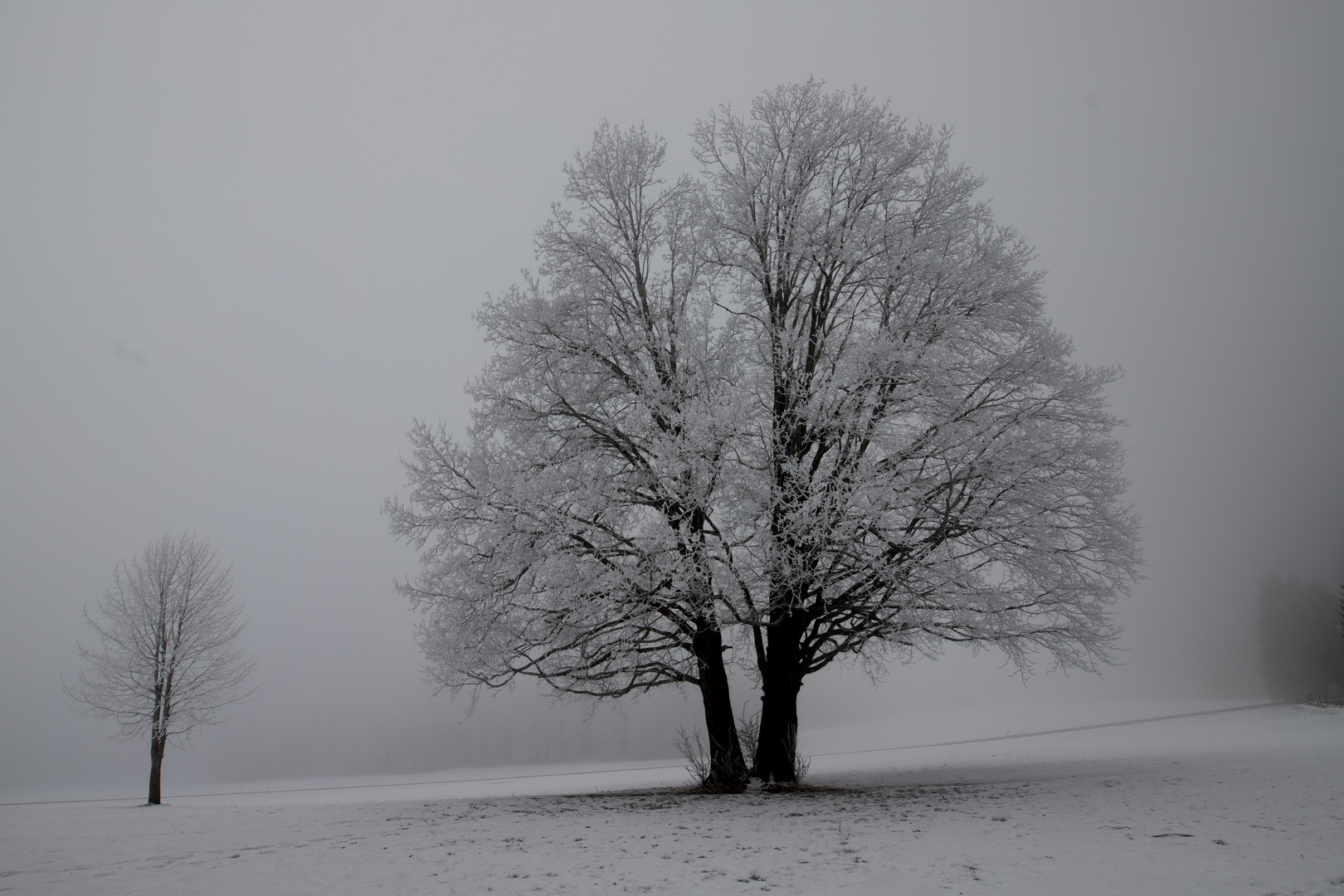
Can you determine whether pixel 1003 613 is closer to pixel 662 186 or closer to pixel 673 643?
pixel 673 643

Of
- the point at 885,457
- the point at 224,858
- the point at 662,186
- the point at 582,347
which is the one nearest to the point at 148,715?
the point at 224,858

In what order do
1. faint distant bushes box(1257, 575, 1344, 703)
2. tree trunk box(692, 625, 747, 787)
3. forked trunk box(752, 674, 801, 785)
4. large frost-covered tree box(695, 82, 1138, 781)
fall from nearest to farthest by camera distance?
large frost-covered tree box(695, 82, 1138, 781)
tree trunk box(692, 625, 747, 787)
forked trunk box(752, 674, 801, 785)
faint distant bushes box(1257, 575, 1344, 703)

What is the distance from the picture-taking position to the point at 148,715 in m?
19.9

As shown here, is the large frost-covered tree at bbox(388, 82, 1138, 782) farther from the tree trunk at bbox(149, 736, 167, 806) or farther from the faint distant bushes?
the faint distant bushes

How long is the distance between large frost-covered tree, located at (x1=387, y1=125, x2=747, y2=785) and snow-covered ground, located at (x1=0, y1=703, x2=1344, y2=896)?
2.53m

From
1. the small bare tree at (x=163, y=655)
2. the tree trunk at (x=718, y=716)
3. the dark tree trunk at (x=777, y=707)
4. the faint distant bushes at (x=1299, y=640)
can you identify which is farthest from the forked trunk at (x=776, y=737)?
the faint distant bushes at (x=1299, y=640)

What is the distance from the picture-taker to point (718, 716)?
41.0 feet

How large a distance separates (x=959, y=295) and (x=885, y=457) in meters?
3.56

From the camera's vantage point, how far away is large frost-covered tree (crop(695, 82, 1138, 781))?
10.4m

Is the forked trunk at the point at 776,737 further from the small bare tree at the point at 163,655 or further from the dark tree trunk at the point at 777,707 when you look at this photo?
the small bare tree at the point at 163,655

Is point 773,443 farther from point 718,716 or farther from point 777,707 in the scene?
point 718,716

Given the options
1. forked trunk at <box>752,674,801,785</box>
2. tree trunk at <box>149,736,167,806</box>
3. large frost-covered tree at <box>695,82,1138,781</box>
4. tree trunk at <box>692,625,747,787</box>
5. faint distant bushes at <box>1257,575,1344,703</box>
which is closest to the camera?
large frost-covered tree at <box>695,82,1138,781</box>

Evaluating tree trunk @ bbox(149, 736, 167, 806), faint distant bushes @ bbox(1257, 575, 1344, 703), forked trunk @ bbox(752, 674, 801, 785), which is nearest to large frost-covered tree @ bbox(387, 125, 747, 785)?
forked trunk @ bbox(752, 674, 801, 785)

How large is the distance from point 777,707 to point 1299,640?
55233 mm
